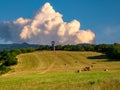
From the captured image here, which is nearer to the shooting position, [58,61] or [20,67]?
[20,67]

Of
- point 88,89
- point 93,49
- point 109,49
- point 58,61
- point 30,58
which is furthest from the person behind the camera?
point 93,49

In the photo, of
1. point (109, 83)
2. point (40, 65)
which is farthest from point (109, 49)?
point (109, 83)

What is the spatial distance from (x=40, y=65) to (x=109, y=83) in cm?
8038

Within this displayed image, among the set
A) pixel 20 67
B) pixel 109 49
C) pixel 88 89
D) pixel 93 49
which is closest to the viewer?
pixel 88 89

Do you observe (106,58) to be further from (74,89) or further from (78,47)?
(74,89)

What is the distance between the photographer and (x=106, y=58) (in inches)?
4547

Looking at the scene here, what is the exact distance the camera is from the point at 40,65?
340 ft

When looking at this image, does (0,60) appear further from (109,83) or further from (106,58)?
(109,83)

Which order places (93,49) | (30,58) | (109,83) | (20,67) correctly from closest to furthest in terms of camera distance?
(109,83)
(20,67)
(30,58)
(93,49)

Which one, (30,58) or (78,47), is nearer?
(30,58)

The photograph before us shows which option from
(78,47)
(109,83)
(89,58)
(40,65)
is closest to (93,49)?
(78,47)

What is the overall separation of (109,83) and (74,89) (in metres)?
2.59

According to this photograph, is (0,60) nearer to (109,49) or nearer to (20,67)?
(20,67)

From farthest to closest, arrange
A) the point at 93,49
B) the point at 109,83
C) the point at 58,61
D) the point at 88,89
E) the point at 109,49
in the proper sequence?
the point at 93,49
the point at 109,49
the point at 58,61
the point at 109,83
the point at 88,89
